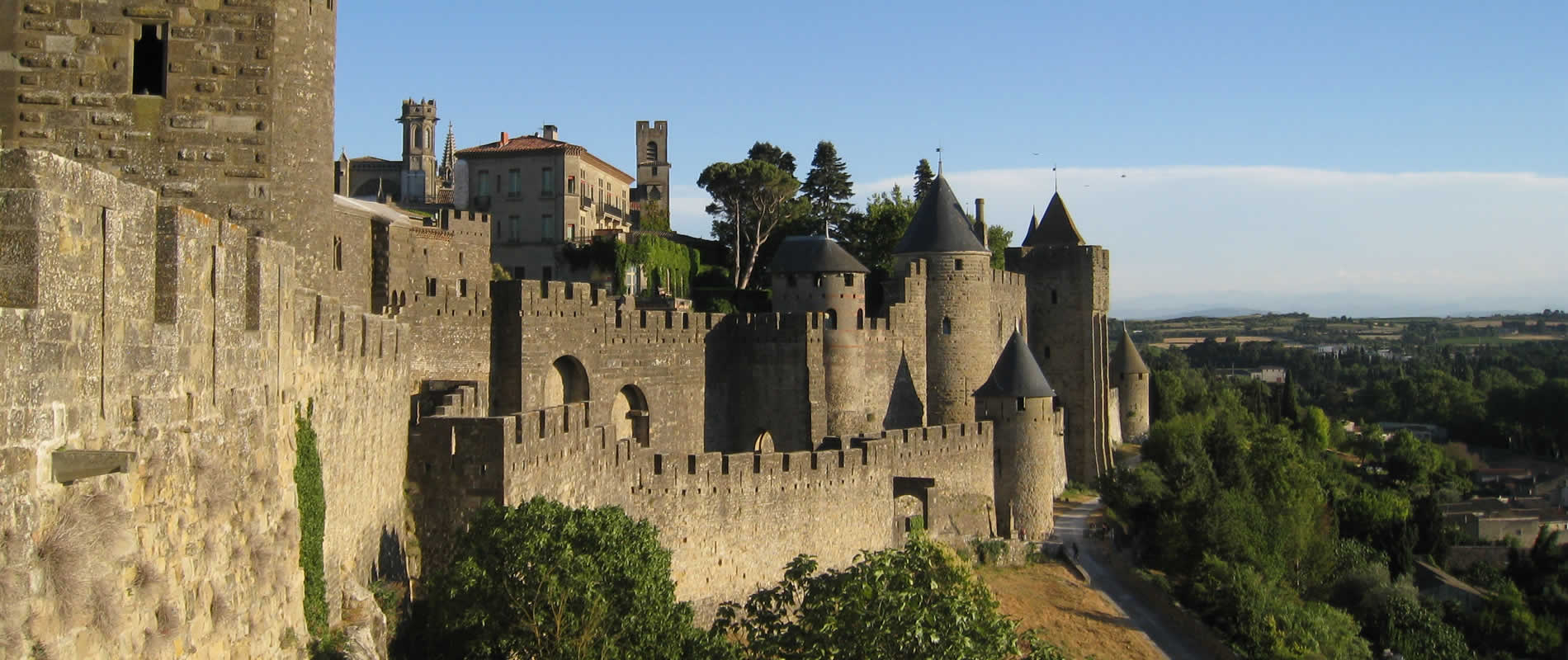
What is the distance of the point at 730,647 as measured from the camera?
18625 millimetres

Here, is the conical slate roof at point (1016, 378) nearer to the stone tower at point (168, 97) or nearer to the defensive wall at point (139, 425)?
the stone tower at point (168, 97)

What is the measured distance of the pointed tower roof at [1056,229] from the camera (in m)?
49.8

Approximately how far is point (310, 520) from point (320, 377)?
73.6 inches

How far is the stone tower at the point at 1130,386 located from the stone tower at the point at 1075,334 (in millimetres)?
8240

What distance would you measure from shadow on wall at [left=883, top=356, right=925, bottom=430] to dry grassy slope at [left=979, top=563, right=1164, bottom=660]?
5.67 m

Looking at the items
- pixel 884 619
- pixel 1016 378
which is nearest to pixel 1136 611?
pixel 1016 378

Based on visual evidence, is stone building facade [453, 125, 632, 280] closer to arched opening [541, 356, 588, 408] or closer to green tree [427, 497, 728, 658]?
arched opening [541, 356, 588, 408]

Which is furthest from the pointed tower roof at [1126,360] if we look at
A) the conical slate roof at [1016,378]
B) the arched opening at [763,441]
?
the arched opening at [763,441]

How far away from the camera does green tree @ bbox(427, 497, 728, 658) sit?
16969mm

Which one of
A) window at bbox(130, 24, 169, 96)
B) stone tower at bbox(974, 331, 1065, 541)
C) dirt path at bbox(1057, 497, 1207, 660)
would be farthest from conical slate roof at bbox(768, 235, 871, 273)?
window at bbox(130, 24, 169, 96)

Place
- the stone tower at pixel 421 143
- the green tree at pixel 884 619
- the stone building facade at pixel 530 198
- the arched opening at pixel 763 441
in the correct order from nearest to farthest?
the green tree at pixel 884 619 → the arched opening at pixel 763 441 → the stone building facade at pixel 530 198 → the stone tower at pixel 421 143

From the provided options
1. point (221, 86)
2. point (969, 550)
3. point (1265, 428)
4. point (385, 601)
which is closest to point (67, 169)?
point (221, 86)

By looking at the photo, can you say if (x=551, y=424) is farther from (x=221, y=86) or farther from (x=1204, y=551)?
(x=1204, y=551)

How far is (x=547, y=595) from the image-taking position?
1706cm
